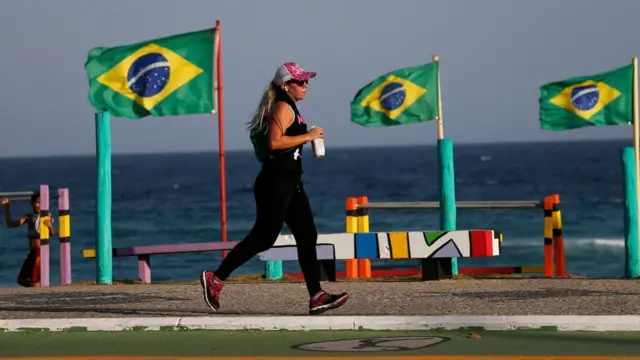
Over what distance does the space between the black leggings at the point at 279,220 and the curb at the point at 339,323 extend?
81 centimetres

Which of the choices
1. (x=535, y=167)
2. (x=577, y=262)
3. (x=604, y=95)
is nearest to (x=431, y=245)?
(x=604, y=95)

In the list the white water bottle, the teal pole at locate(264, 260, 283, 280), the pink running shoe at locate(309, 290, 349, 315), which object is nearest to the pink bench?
the teal pole at locate(264, 260, 283, 280)

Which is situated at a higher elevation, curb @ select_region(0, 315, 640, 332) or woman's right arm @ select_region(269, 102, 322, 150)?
woman's right arm @ select_region(269, 102, 322, 150)

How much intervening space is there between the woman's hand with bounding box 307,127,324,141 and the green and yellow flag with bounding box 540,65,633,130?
31.1ft

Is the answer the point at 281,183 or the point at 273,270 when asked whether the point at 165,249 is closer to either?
the point at 273,270

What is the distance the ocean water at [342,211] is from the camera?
50.9m

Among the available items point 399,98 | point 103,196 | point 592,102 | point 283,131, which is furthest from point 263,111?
point 399,98

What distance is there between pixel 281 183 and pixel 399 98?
11.2 meters

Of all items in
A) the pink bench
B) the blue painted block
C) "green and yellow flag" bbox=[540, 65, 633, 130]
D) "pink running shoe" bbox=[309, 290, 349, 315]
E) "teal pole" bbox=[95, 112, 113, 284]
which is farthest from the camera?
"green and yellow flag" bbox=[540, 65, 633, 130]

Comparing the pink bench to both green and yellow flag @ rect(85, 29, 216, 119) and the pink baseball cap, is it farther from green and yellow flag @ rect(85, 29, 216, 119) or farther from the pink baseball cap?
the pink baseball cap

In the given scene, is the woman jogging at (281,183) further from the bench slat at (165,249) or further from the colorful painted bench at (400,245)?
the bench slat at (165,249)

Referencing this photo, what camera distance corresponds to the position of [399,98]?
2139cm

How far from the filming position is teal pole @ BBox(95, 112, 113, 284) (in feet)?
51.0

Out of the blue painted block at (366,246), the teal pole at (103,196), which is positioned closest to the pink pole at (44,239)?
the teal pole at (103,196)
